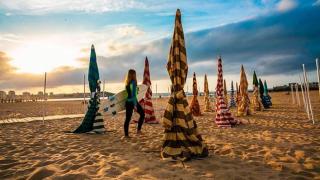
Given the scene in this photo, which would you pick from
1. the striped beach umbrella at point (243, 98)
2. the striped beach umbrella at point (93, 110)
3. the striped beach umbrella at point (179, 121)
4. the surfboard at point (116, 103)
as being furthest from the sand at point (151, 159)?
the striped beach umbrella at point (243, 98)

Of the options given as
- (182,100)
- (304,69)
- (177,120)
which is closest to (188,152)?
(177,120)

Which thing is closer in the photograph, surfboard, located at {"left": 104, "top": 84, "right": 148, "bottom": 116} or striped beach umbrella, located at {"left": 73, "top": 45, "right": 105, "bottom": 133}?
striped beach umbrella, located at {"left": 73, "top": 45, "right": 105, "bottom": 133}

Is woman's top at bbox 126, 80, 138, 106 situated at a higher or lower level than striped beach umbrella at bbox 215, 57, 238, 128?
higher

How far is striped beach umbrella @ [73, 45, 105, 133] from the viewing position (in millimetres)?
9586

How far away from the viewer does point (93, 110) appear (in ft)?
31.5

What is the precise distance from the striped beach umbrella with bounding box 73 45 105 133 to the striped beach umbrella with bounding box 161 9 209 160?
456 centimetres

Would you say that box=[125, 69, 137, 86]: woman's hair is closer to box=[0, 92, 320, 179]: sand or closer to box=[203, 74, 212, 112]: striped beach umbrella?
box=[0, 92, 320, 179]: sand

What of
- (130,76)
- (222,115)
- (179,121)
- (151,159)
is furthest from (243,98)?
(151,159)

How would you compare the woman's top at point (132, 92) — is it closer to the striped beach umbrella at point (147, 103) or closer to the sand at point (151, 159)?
the sand at point (151, 159)

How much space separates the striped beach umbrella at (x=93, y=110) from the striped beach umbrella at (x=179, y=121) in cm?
456

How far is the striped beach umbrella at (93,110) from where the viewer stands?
9586 mm

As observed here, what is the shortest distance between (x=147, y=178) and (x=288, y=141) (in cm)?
484

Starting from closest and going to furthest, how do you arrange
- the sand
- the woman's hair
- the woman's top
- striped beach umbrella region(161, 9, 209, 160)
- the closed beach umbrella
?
the sand < striped beach umbrella region(161, 9, 209, 160) < the woman's top < the woman's hair < the closed beach umbrella

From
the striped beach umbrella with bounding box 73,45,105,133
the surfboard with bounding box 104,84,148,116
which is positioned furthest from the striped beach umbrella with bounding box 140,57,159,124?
the striped beach umbrella with bounding box 73,45,105,133
